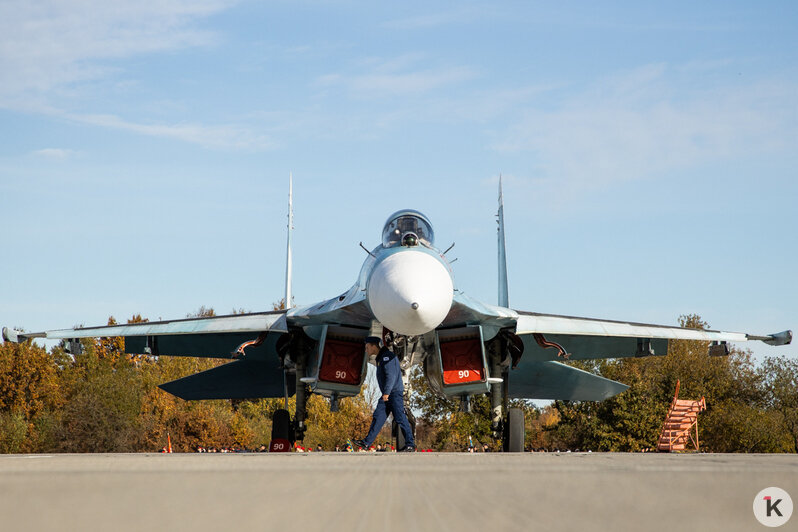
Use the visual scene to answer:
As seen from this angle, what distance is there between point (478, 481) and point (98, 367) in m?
53.5

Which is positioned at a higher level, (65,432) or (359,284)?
(359,284)

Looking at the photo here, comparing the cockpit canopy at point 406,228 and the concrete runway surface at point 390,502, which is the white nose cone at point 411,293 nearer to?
the cockpit canopy at point 406,228

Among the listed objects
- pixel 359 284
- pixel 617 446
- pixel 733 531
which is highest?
pixel 359 284

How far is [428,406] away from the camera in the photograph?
41.2m

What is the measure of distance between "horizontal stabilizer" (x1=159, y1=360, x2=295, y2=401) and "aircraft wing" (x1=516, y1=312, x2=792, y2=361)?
540cm

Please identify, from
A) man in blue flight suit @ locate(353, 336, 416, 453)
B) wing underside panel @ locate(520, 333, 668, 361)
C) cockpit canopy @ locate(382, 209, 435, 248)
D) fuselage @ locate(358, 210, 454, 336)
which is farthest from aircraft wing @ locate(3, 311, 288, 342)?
wing underside panel @ locate(520, 333, 668, 361)

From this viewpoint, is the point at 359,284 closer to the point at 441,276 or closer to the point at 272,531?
the point at 441,276

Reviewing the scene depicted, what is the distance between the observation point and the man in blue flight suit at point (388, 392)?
9406 millimetres

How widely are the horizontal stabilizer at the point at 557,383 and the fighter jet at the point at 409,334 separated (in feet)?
4.31

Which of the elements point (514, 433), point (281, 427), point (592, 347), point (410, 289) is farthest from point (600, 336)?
point (410, 289)

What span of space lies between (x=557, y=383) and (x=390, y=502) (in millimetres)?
15643

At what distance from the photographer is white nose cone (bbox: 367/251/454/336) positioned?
8828 mm

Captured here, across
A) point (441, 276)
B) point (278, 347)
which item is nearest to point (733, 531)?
point (441, 276)

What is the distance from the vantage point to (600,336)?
45.9ft
